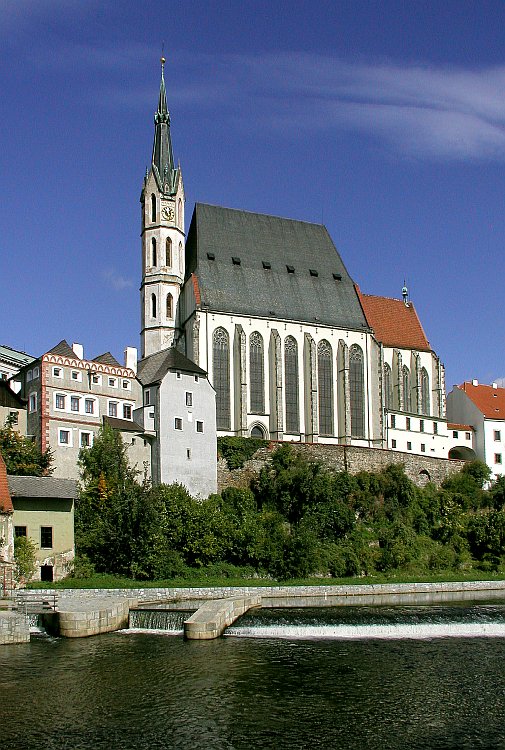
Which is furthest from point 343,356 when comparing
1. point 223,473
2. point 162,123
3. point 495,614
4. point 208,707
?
point 208,707

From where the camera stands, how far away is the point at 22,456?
61.6 m

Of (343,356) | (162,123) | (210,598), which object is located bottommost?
(210,598)

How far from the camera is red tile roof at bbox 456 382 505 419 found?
94312mm

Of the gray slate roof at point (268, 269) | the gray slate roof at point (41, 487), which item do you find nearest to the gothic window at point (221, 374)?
the gray slate roof at point (268, 269)

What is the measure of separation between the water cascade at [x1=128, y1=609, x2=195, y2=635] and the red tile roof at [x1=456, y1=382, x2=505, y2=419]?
57.0 meters

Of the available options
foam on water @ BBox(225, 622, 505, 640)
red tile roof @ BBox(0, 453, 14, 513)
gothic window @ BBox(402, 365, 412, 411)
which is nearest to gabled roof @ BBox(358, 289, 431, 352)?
gothic window @ BBox(402, 365, 412, 411)

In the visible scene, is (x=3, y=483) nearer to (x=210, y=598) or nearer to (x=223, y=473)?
(x=210, y=598)

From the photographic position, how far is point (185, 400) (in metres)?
70.9

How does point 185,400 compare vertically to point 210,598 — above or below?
above

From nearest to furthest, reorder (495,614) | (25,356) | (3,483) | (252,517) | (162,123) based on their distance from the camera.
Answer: (495,614), (3,483), (252,517), (162,123), (25,356)

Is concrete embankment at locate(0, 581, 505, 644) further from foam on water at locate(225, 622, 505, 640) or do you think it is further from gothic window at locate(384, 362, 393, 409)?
gothic window at locate(384, 362, 393, 409)

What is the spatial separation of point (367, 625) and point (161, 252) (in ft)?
174

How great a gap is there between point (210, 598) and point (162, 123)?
56.2 m

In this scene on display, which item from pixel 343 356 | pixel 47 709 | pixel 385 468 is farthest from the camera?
pixel 343 356
